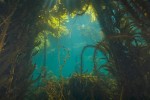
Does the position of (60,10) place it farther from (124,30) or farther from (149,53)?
(149,53)

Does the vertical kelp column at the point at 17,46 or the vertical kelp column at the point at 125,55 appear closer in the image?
the vertical kelp column at the point at 17,46

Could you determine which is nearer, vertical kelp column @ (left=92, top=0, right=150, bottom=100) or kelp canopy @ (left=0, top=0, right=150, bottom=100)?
kelp canopy @ (left=0, top=0, right=150, bottom=100)

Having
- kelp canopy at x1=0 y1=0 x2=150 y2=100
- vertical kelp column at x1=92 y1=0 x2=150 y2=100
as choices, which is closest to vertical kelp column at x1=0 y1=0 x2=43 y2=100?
kelp canopy at x1=0 y1=0 x2=150 y2=100

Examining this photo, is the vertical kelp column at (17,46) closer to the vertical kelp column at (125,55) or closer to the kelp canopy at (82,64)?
the kelp canopy at (82,64)

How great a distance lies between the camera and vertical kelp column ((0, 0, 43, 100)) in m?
4.25

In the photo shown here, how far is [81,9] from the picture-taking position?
6.24m

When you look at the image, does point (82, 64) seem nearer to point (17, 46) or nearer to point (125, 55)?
point (125, 55)

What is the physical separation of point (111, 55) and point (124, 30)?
0.63 m

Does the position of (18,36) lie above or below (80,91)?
above

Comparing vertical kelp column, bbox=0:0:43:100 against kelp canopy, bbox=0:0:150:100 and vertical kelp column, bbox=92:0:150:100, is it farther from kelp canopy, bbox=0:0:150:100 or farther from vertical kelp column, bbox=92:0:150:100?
vertical kelp column, bbox=92:0:150:100

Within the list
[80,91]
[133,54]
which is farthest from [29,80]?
[133,54]

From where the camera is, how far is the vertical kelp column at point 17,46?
4246 millimetres

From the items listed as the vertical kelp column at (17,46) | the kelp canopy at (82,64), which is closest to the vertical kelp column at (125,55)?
the kelp canopy at (82,64)

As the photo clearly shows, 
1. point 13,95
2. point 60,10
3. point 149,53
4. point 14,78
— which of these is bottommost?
point 13,95
